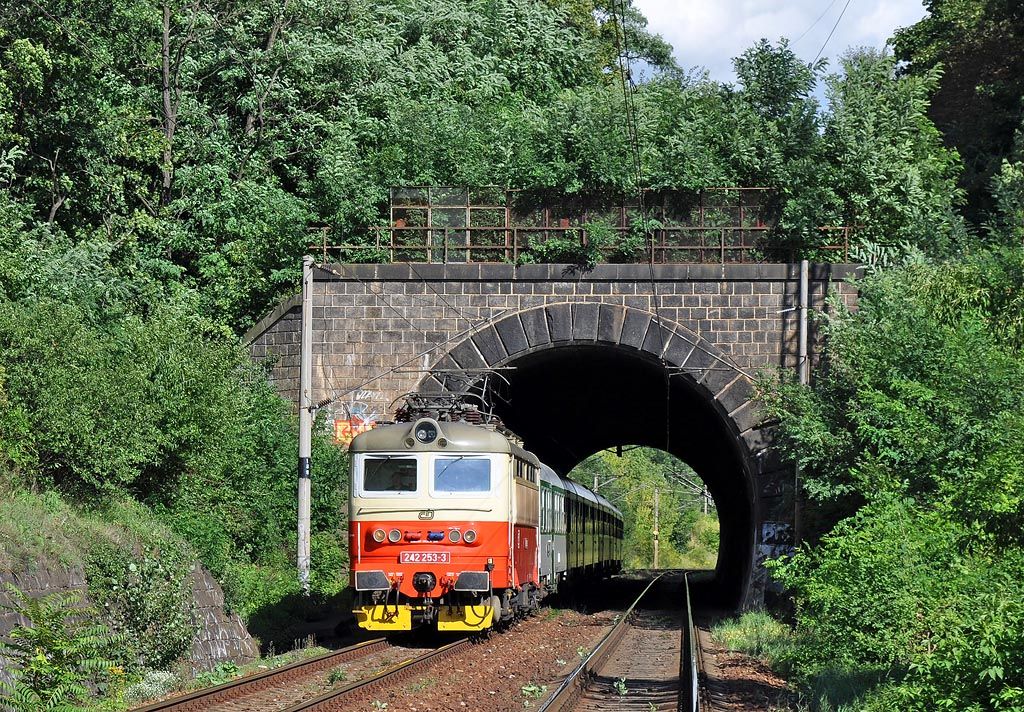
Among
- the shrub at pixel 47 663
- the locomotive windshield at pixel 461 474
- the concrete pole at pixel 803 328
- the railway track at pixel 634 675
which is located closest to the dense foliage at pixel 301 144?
the concrete pole at pixel 803 328

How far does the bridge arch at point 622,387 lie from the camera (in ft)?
82.3

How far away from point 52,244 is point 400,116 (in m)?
8.93

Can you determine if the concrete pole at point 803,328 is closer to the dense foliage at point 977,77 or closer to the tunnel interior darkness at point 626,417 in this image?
the tunnel interior darkness at point 626,417

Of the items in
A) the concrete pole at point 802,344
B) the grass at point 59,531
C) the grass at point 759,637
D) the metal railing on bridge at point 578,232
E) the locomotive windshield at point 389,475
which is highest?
the metal railing on bridge at point 578,232

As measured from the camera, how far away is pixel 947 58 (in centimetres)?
4316

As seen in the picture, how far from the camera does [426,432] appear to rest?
17641 millimetres

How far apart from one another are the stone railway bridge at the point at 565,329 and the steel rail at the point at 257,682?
899 cm

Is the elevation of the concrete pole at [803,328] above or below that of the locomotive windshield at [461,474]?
above

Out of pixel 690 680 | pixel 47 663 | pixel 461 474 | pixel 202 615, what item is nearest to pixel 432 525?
pixel 461 474

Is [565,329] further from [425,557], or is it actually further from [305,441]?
[425,557]

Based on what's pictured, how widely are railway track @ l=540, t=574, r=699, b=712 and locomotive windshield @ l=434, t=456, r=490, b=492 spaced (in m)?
2.91

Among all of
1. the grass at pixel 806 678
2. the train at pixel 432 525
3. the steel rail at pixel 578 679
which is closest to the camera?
the grass at pixel 806 678

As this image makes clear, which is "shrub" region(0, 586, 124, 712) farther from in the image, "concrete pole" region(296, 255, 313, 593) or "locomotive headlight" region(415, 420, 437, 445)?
"concrete pole" region(296, 255, 313, 593)

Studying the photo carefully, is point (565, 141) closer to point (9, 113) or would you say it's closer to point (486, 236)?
point (486, 236)
